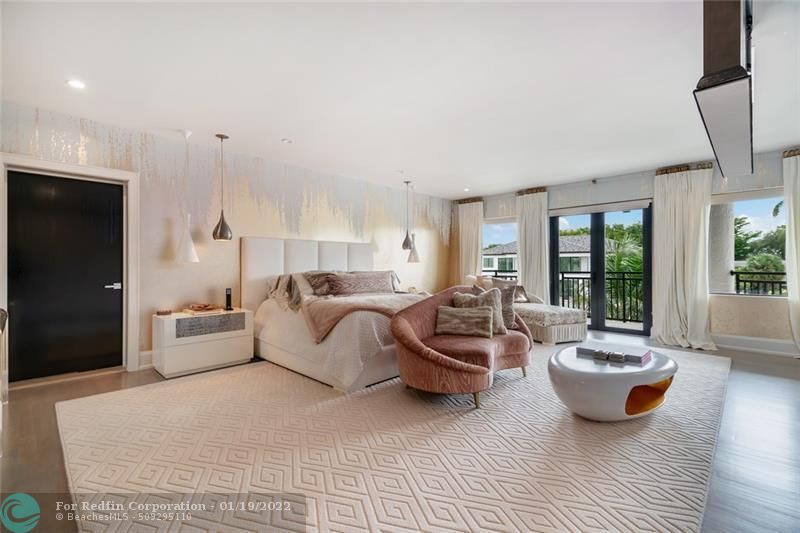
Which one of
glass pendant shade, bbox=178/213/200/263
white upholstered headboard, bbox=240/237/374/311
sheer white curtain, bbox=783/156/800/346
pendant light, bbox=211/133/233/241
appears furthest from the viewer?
Result: white upholstered headboard, bbox=240/237/374/311

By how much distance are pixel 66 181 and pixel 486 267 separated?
652cm

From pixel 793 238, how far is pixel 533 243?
125 inches

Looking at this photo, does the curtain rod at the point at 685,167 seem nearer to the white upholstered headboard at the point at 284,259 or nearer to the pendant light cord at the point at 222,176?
the white upholstered headboard at the point at 284,259

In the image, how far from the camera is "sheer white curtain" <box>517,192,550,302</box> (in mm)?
6340

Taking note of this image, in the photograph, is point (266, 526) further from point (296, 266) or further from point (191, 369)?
point (296, 266)

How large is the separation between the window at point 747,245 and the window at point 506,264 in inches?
118

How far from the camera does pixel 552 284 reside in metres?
6.46

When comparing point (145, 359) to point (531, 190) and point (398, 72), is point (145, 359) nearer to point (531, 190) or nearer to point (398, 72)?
point (398, 72)

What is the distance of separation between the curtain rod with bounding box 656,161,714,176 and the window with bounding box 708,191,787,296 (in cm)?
46

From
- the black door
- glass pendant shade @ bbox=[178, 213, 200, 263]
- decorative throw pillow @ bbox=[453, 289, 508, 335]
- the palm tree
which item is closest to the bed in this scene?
glass pendant shade @ bbox=[178, 213, 200, 263]

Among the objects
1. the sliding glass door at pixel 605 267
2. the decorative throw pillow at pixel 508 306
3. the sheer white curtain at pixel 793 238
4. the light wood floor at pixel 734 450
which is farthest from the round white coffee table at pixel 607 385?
the sliding glass door at pixel 605 267

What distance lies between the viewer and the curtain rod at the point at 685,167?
16.0 feet

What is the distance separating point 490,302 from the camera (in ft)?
11.7

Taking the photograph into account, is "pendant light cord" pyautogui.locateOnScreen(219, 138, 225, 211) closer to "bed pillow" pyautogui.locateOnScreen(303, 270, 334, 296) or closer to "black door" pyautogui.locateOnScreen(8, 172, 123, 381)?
"black door" pyautogui.locateOnScreen(8, 172, 123, 381)
